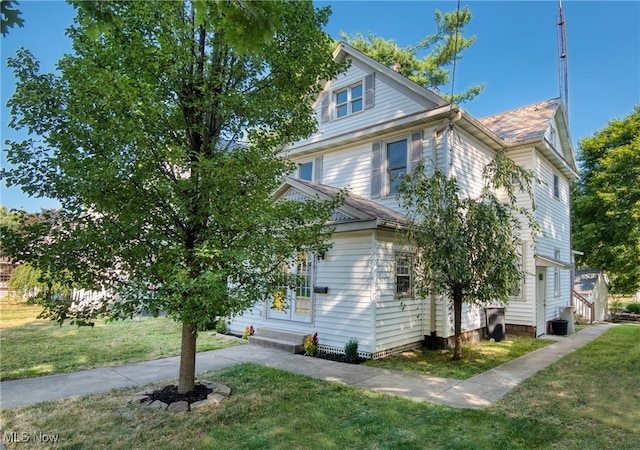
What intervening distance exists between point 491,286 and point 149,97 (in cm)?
699

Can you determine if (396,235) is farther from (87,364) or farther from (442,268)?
(87,364)

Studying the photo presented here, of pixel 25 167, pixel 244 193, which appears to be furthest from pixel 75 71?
pixel 244 193

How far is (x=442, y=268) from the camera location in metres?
7.48

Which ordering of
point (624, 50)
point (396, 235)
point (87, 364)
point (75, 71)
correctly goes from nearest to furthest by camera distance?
point (75, 71) < point (87, 364) < point (396, 235) < point (624, 50)

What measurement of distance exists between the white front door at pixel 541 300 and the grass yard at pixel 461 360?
1760mm

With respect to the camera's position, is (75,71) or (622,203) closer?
(75,71)

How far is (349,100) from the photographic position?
12039mm

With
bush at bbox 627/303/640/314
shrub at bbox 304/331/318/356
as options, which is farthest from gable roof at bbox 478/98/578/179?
bush at bbox 627/303/640/314

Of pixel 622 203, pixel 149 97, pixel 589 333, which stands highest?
pixel 622 203

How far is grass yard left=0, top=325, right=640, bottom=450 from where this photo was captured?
4047mm

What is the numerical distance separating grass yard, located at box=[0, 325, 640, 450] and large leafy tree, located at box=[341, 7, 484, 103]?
1852 centimetres

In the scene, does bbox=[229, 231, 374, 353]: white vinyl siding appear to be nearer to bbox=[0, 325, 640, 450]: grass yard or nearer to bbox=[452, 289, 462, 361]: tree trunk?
bbox=[452, 289, 462, 361]: tree trunk

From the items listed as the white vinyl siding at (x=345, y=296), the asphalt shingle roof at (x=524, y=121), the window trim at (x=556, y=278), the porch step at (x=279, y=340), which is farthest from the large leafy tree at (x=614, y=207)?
the porch step at (x=279, y=340)
